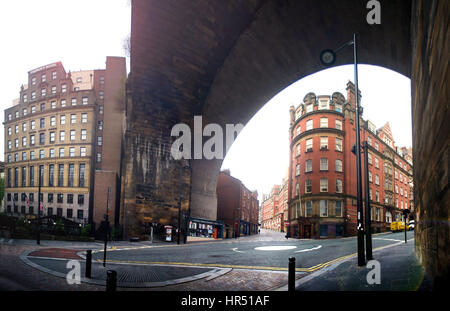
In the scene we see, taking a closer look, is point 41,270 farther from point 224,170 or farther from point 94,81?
point 224,170

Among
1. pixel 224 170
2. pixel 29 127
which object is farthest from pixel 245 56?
pixel 224 170

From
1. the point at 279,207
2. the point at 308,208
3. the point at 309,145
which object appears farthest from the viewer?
the point at 279,207

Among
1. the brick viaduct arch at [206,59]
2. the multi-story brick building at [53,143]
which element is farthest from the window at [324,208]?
the multi-story brick building at [53,143]

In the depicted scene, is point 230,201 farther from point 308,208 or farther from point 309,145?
point 309,145

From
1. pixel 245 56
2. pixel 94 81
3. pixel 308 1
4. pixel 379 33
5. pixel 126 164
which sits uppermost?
pixel 94 81

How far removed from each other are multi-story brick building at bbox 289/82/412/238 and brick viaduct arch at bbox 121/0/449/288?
11.0m

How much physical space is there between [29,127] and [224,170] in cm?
3835

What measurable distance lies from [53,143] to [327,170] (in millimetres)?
25032

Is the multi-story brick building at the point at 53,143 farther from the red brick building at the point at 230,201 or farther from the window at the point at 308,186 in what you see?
the red brick building at the point at 230,201

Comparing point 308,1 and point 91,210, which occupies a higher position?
point 308,1

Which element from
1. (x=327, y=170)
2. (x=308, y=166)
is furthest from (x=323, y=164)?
(x=308, y=166)

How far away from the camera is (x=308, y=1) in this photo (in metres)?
14.5

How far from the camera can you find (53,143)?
14.2 metres

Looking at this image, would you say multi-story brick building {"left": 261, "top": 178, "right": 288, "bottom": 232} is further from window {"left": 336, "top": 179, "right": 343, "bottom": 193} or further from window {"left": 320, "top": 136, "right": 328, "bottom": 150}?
window {"left": 320, "top": 136, "right": 328, "bottom": 150}
